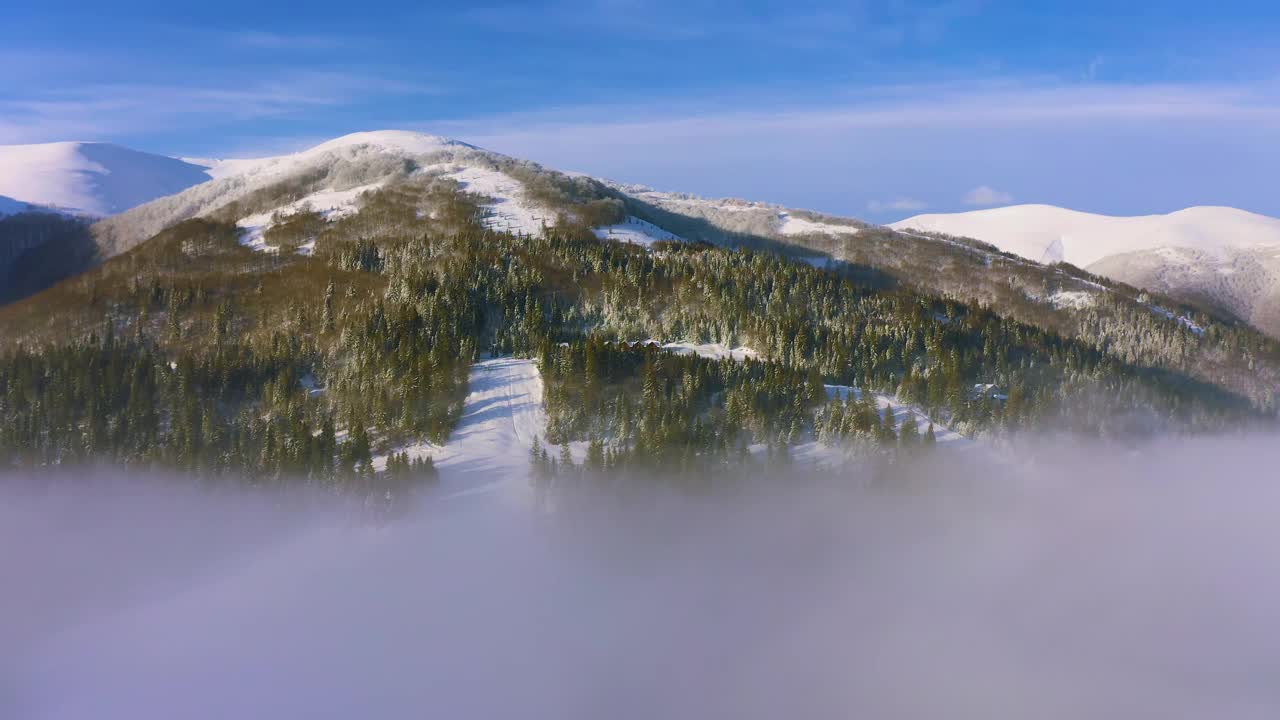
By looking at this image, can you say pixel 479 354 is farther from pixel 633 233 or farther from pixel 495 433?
pixel 633 233

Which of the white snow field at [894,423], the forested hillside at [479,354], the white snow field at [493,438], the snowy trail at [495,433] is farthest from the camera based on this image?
the white snow field at [894,423]

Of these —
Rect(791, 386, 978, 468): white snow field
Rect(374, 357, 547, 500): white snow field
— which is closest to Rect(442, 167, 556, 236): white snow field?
Rect(374, 357, 547, 500): white snow field

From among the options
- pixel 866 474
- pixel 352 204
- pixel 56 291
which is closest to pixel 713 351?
pixel 866 474

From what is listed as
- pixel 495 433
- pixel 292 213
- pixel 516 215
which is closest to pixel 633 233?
pixel 516 215

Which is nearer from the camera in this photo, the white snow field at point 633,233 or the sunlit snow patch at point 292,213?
the sunlit snow patch at point 292,213

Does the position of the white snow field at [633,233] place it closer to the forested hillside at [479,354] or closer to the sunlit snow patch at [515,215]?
the forested hillside at [479,354]

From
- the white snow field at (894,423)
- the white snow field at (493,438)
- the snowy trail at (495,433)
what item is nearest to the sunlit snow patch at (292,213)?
the snowy trail at (495,433)

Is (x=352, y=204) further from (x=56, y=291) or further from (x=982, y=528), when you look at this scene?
(x=982, y=528)

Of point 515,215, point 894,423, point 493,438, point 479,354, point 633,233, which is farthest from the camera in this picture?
point 515,215

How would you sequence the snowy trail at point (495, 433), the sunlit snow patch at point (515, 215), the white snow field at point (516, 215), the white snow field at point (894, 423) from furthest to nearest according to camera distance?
the white snow field at point (516, 215)
the sunlit snow patch at point (515, 215)
the white snow field at point (894, 423)
the snowy trail at point (495, 433)
